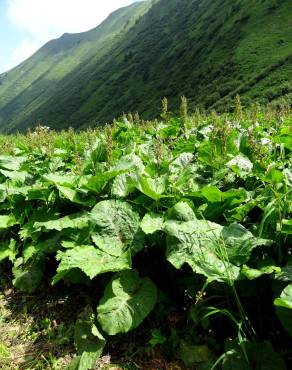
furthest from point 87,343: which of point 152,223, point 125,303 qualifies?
point 152,223

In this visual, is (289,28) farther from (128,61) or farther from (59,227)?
(59,227)

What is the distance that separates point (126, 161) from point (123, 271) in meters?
1.35

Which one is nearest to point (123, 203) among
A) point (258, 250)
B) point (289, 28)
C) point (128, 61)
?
point (258, 250)

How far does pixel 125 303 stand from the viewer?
350 centimetres

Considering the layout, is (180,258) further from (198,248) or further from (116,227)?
(116,227)

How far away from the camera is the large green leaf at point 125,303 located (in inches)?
133

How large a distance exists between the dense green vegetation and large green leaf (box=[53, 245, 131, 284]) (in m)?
0.01

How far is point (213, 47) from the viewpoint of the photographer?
126 metres

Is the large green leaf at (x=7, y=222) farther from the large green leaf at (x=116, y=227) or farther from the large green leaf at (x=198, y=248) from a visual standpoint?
the large green leaf at (x=198, y=248)

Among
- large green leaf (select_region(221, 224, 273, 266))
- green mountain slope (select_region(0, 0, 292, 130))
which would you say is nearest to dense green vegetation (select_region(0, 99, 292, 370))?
large green leaf (select_region(221, 224, 273, 266))

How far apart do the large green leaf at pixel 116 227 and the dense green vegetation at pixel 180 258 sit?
10 millimetres

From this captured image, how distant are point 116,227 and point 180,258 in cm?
90

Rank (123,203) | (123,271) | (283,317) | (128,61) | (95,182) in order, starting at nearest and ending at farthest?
(283,317) < (123,271) < (123,203) < (95,182) < (128,61)

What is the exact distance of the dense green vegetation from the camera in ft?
10.0
